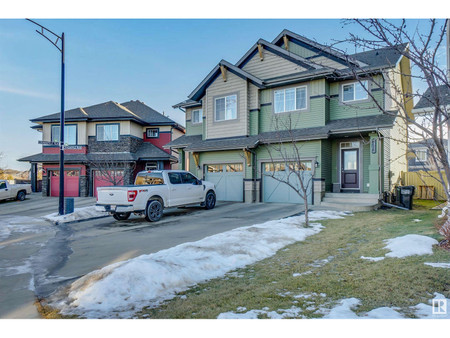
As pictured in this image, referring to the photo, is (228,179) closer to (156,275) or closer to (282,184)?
(282,184)

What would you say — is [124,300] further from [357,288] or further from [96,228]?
[96,228]

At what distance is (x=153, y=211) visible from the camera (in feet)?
36.5

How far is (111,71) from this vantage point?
14430mm

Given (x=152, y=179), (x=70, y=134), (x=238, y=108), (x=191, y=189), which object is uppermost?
(x=238, y=108)

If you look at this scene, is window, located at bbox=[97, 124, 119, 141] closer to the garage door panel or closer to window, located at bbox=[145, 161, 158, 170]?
window, located at bbox=[145, 161, 158, 170]

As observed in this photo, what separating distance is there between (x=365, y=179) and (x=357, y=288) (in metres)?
11.5

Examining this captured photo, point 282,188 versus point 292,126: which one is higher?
point 292,126

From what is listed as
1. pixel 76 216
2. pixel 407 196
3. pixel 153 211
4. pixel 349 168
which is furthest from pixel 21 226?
pixel 407 196

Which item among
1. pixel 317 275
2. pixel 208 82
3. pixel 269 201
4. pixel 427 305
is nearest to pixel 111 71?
pixel 208 82

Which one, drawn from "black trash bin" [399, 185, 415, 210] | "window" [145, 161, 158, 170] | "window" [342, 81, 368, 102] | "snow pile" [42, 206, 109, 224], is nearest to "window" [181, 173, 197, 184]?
"snow pile" [42, 206, 109, 224]

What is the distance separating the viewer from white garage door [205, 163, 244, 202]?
16.8m

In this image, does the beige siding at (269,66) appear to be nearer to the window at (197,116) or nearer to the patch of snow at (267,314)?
the window at (197,116)

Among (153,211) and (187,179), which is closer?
(153,211)

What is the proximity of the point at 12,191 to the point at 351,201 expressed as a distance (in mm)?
22220
